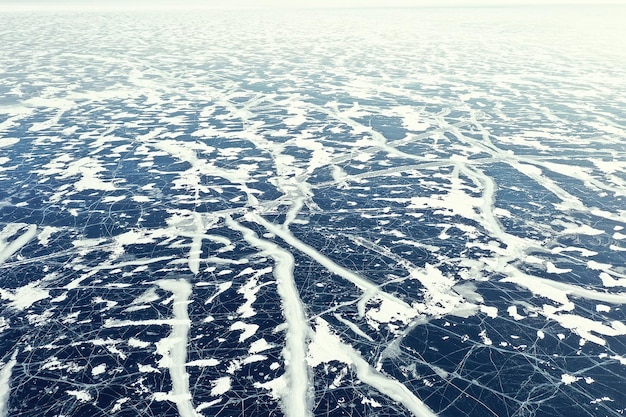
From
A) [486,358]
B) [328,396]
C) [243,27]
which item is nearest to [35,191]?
[328,396]

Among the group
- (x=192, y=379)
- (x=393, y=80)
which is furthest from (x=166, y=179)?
(x=393, y=80)

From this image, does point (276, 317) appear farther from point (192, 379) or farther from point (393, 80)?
point (393, 80)

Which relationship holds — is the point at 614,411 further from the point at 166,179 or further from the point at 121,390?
the point at 166,179

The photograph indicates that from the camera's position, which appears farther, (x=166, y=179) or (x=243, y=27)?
(x=243, y=27)

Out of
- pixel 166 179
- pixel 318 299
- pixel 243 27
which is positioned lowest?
pixel 243 27

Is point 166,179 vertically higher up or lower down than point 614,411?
lower down

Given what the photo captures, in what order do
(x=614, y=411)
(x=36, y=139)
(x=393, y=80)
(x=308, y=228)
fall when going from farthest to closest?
1. (x=393, y=80)
2. (x=36, y=139)
3. (x=308, y=228)
4. (x=614, y=411)

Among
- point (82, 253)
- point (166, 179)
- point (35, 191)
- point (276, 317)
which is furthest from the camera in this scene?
point (166, 179)
